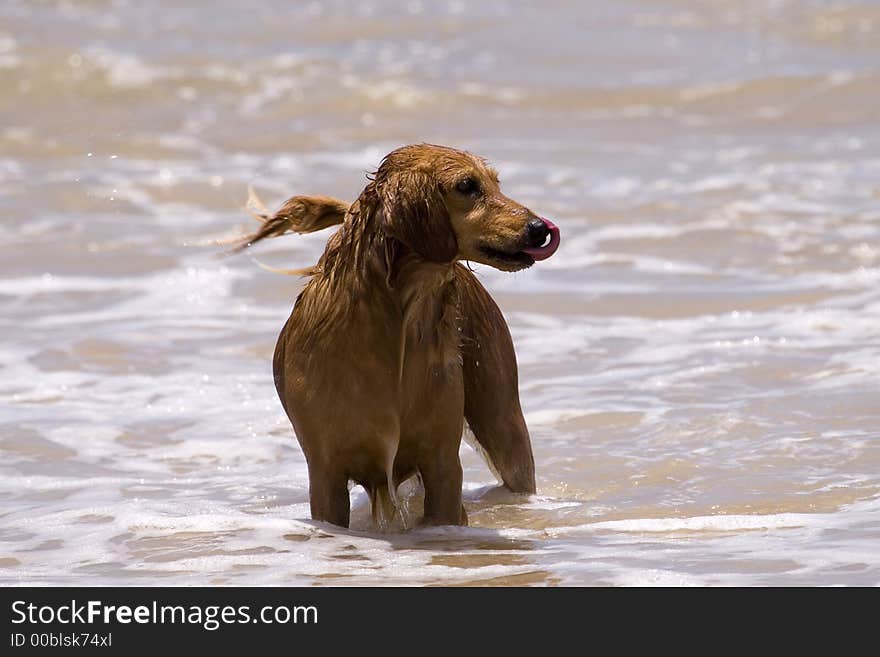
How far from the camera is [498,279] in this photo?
1028 cm

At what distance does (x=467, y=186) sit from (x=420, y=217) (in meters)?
0.18

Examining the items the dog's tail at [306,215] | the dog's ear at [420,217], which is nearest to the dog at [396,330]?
the dog's ear at [420,217]

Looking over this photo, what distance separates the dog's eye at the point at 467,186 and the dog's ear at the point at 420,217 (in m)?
0.06

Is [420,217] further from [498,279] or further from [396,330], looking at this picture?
[498,279]

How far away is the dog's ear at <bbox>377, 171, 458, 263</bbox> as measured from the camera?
5.12m

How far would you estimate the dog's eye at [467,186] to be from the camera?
511cm

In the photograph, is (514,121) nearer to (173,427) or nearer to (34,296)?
(34,296)

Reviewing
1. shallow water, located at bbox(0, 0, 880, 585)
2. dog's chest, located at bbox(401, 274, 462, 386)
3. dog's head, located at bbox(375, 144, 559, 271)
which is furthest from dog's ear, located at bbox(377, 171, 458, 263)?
shallow water, located at bbox(0, 0, 880, 585)

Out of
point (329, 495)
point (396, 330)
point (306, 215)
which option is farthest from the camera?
point (306, 215)

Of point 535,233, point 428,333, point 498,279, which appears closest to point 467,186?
point 535,233

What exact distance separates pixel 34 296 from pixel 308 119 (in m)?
6.07

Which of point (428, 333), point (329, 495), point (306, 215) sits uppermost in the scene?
point (306, 215)
